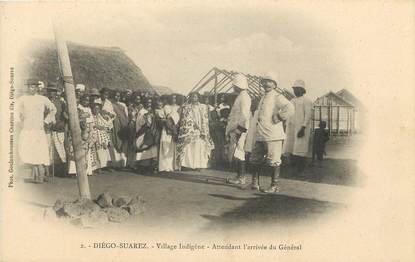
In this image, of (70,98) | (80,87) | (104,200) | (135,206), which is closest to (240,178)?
(135,206)

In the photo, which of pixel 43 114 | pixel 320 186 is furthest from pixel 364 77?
pixel 43 114

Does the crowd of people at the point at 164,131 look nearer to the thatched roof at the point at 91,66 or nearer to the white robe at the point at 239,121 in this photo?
the white robe at the point at 239,121

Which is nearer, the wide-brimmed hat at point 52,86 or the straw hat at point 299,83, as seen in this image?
the straw hat at point 299,83

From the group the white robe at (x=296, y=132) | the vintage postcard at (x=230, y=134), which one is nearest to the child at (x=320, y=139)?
the vintage postcard at (x=230, y=134)

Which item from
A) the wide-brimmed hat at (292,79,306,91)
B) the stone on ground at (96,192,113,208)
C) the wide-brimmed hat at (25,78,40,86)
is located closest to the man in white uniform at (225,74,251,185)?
the wide-brimmed hat at (292,79,306,91)

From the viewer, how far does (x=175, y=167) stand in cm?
729

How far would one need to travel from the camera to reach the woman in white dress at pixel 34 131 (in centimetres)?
624

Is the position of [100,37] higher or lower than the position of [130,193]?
higher

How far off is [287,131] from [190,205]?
1.77 meters

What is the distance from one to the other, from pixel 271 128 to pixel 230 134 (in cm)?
72

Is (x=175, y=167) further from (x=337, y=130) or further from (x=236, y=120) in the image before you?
→ (x=337, y=130)

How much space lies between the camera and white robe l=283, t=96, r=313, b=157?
668 centimetres

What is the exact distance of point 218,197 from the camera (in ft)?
19.8

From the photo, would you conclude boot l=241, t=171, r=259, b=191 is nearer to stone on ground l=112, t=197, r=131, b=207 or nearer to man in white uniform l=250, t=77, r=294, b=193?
man in white uniform l=250, t=77, r=294, b=193
